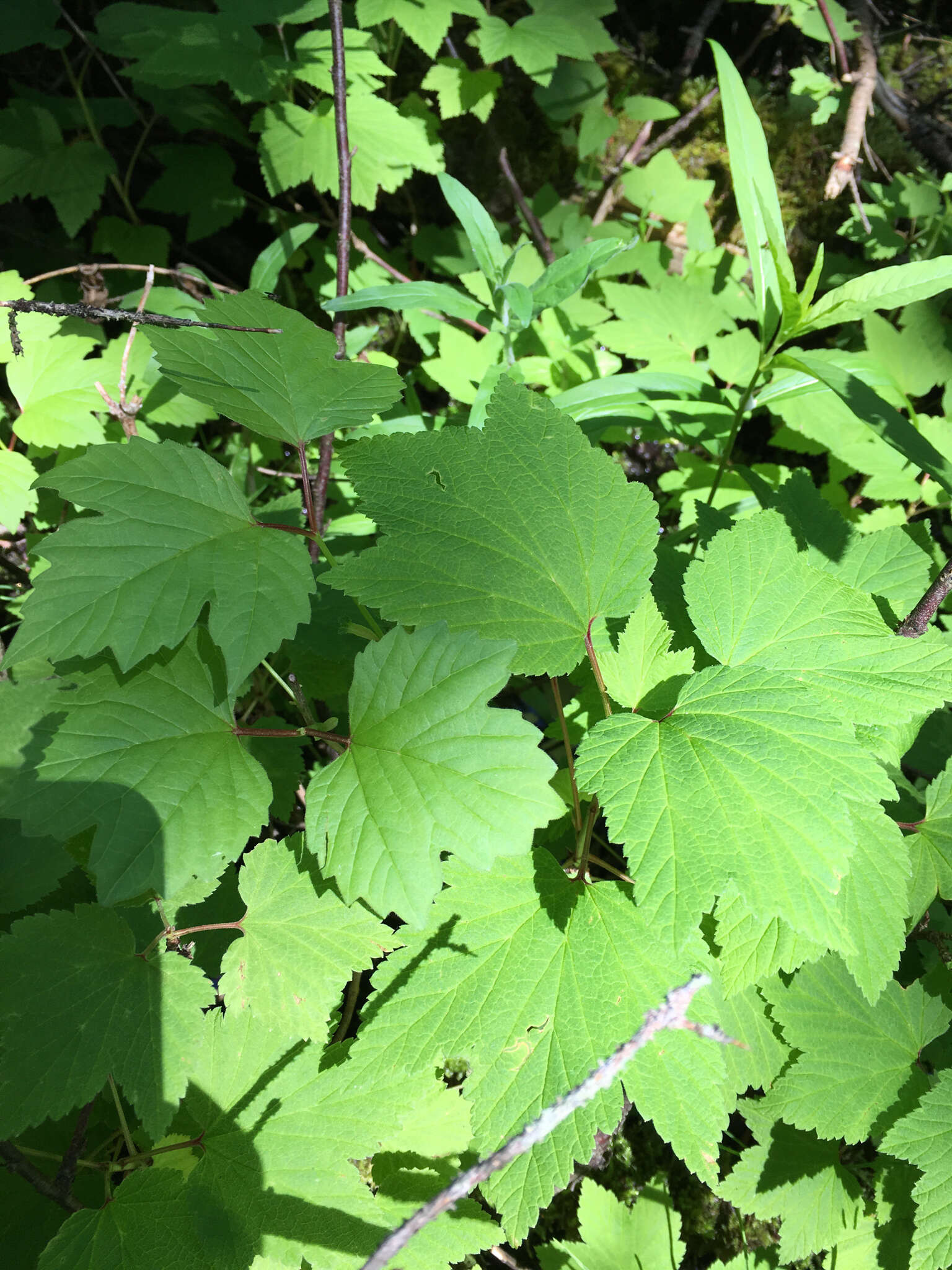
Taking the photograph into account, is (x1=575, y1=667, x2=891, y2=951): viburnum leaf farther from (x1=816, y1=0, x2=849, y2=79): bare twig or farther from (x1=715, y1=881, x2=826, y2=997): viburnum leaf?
(x1=816, y1=0, x2=849, y2=79): bare twig

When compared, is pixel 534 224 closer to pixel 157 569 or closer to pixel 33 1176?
pixel 157 569

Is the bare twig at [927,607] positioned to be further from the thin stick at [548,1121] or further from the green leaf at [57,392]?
the green leaf at [57,392]

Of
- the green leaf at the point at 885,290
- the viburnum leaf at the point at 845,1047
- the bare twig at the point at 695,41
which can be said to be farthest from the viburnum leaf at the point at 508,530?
the bare twig at the point at 695,41

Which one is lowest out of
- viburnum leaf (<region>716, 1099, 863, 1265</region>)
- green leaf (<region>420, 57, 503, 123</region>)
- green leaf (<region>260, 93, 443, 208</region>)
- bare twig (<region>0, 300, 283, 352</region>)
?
viburnum leaf (<region>716, 1099, 863, 1265</region>)

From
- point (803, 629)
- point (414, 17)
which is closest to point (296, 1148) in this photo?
point (803, 629)

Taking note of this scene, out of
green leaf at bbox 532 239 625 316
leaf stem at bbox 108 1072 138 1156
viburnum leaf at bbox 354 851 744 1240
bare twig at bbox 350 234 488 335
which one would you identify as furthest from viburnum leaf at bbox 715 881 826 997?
bare twig at bbox 350 234 488 335

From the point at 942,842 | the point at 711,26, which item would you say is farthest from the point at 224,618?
the point at 711,26
